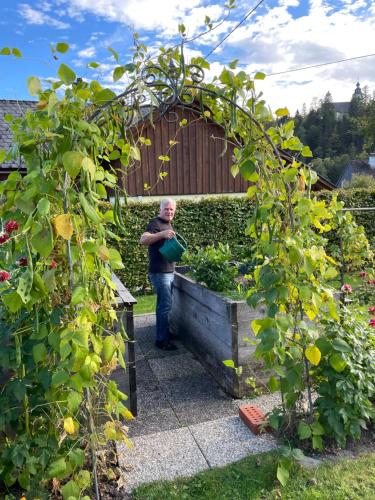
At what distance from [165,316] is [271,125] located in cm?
256

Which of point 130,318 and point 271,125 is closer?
point 271,125

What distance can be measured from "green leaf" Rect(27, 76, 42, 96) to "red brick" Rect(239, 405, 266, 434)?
2299 mm

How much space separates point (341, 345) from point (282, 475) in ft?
2.58

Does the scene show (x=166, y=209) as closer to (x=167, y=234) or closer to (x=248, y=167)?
(x=167, y=234)

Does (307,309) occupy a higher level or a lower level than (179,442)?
higher

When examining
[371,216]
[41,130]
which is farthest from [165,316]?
[371,216]

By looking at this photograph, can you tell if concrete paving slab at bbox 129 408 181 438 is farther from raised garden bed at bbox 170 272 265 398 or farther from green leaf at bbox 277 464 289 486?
green leaf at bbox 277 464 289 486

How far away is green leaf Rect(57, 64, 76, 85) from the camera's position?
4.73 ft

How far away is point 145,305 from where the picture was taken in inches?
252

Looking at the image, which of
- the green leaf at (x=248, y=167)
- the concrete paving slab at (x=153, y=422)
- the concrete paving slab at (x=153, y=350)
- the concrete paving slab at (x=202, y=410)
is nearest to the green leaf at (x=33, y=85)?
the green leaf at (x=248, y=167)

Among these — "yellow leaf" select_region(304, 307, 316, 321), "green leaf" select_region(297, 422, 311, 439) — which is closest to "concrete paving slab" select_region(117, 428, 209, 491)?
"green leaf" select_region(297, 422, 311, 439)

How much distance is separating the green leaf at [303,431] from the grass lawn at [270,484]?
0.55 ft

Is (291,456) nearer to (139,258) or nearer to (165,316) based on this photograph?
(165,316)

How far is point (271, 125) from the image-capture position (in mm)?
2219
